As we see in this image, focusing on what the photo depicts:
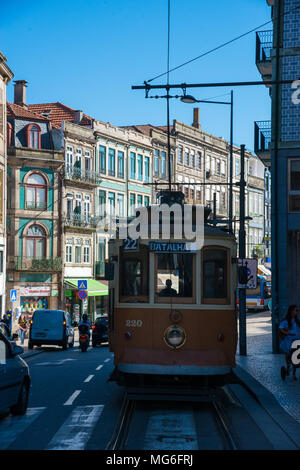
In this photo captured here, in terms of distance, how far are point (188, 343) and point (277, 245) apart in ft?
43.5

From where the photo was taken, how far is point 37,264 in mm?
51594

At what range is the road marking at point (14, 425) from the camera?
10.1 metres

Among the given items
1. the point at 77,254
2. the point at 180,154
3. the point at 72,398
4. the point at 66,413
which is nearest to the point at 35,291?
the point at 77,254

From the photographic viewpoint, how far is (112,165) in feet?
197

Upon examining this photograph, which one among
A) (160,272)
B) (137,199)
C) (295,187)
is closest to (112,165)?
(137,199)

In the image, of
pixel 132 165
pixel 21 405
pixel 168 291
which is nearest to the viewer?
pixel 21 405

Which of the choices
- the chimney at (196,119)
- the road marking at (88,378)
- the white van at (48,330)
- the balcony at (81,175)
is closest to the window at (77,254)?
the balcony at (81,175)

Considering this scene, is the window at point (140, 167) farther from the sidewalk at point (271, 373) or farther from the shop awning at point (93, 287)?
the sidewalk at point (271, 373)

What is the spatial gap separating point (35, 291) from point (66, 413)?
39.0 meters

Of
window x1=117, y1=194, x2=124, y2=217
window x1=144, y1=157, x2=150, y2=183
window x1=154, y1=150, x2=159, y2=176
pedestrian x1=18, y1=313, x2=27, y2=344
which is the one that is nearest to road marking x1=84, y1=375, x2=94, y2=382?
pedestrian x1=18, y1=313, x2=27, y2=344

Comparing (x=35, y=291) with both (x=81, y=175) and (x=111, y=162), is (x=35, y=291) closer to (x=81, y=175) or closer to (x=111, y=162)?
(x=81, y=175)

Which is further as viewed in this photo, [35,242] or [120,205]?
[120,205]

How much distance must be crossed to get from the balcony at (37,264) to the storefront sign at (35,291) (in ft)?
3.85

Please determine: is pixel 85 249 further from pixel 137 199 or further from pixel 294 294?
pixel 294 294
